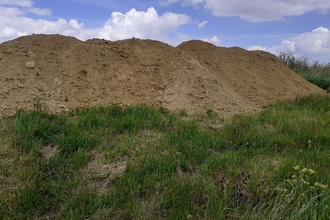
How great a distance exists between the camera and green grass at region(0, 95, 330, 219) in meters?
3.09

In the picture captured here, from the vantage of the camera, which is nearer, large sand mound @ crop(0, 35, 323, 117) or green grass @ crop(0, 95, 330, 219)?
green grass @ crop(0, 95, 330, 219)

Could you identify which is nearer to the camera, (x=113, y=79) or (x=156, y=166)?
(x=156, y=166)

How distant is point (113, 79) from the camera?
6.46m

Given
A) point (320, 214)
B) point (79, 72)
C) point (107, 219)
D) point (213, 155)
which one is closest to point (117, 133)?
point (213, 155)

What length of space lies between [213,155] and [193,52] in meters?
4.85

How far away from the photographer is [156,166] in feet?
12.2

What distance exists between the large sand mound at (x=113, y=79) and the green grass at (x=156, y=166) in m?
0.57

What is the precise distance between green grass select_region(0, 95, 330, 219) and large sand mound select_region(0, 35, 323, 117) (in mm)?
572

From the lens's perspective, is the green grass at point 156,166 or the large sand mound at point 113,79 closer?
the green grass at point 156,166

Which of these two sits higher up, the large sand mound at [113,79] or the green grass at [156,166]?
the large sand mound at [113,79]

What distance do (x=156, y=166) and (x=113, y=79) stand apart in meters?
3.08

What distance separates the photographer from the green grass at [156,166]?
10.1 ft

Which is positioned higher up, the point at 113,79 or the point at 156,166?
the point at 113,79

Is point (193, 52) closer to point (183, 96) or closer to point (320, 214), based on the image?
point (183, 96)
